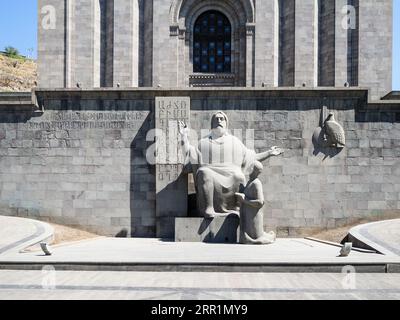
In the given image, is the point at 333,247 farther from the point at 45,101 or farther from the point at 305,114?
the point at 45,101

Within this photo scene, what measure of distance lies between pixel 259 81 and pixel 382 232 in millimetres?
16026

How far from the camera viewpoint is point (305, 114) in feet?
48.5

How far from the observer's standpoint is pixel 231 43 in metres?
27.7

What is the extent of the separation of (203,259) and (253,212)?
2.80 metres

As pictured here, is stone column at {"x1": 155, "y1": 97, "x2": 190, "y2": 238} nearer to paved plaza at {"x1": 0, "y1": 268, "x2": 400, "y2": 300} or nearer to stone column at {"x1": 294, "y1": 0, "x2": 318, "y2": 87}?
paved plaza at {"x1": 0, "y1": 268, "x2": 400, "y2": 300}

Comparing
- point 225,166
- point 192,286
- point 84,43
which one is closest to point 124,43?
point 84,43

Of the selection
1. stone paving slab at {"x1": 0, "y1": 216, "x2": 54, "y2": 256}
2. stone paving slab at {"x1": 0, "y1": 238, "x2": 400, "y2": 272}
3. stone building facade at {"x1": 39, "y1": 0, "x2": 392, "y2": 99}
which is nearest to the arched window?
stone building facade at {"x1": 39, "y1": 0, "x2": 392, "y2": 99}

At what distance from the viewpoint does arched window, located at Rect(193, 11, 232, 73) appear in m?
27.8

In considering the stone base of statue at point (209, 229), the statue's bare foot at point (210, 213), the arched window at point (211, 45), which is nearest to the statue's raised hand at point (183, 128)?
the statue's bare foot at point (210, 213)

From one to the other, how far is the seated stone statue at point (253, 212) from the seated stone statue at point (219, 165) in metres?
0.78

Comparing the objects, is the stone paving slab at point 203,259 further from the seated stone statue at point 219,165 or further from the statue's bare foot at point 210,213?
the seated stone statue at point 219,165

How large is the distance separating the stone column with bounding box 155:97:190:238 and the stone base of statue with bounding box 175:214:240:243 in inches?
49.7

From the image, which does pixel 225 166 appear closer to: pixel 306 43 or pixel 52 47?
pixel 306 43
